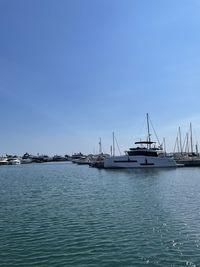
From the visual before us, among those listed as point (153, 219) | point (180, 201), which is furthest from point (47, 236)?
point (180, 201)

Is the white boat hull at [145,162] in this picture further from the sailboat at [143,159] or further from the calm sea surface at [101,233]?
the calm sea surface at [101,233]

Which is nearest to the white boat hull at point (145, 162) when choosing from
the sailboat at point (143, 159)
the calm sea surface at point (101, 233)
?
the sailboat at point (143, 159)

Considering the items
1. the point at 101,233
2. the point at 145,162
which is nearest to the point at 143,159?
the point at 145,162

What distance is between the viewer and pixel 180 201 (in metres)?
35.8

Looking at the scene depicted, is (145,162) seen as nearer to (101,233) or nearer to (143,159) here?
(143,159)

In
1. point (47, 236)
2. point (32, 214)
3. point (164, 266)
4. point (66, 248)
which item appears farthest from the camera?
point (32, 214)

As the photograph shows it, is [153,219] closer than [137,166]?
Yes

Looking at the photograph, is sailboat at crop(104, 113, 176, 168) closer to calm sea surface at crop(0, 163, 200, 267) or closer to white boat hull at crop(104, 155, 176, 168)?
white boat hull at crop(104, 155, 176, 168)

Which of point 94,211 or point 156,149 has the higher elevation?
point 156,149

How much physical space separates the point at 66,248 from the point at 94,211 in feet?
37.5

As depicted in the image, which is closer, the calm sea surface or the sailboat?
the calm sea surface

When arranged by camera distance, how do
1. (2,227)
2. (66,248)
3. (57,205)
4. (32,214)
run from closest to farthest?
(66,248) < (2,227) < (32,214) < (57,205)

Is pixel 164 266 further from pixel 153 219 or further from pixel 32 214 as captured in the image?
pixel 32 214

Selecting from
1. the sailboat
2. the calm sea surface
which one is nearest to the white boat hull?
the sailboat
